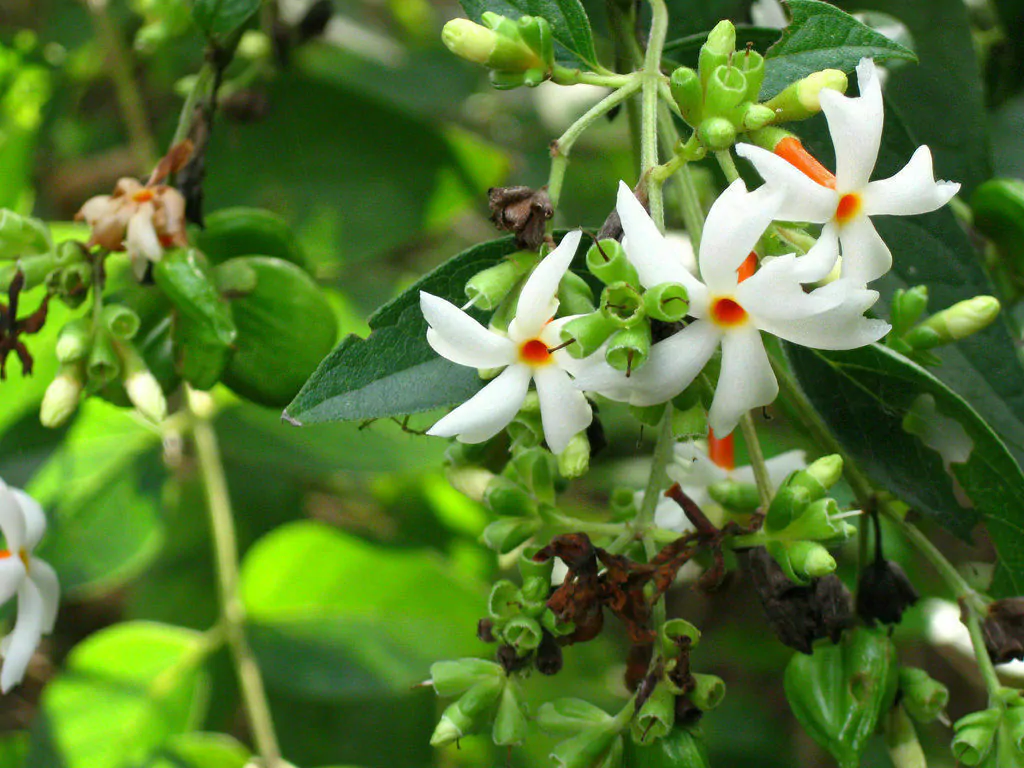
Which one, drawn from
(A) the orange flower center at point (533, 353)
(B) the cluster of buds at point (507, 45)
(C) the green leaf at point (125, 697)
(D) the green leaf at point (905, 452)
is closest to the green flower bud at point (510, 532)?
(A) the orange flower center at point (533, 353)

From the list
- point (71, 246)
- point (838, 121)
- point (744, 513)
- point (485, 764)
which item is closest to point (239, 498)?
point (485, 764)

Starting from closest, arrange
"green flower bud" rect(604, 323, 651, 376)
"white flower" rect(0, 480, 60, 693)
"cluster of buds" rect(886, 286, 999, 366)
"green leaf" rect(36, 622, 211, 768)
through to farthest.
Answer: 1. "green flower bud" rect(604, 323, 651, 376)
2. "cluster of buds" rect(886, 286, 999, 366)
3. "white flower" rect(0, 480, 60, 693)
4. "green leaf" rect(36, 622, 211, 768)

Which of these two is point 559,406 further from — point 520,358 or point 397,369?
point 397,369

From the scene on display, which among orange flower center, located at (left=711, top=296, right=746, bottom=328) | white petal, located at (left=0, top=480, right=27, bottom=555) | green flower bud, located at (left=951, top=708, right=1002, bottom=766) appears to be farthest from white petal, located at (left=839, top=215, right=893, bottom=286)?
white petal, located at (left=0, top=480, right=27, bottom=555)

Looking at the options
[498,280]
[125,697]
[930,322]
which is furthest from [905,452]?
[125,697]

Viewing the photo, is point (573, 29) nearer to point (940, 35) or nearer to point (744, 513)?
point (744, 513)

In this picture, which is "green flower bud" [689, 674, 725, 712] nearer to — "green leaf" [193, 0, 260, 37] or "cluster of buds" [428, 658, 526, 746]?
"cluster of buds" [428, 658, 526, 746]
